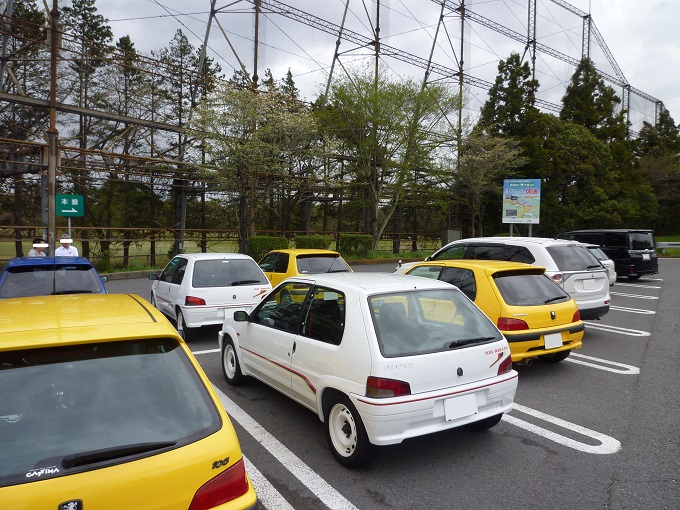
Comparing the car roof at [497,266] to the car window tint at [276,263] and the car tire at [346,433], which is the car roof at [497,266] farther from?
the car window tint at [276,263]

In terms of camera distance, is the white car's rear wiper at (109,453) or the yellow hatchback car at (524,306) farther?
the yellow hatchback car at (524,306)

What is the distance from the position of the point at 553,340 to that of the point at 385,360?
130 inches

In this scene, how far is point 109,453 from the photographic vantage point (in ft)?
6.41

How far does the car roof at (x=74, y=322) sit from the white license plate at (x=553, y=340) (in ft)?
15.7

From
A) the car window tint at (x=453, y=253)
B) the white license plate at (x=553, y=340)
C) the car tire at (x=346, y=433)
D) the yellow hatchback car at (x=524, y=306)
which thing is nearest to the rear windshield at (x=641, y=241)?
the car window tint at (x=453, y=253)

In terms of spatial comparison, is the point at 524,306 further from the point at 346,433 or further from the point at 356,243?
the point at 356,243

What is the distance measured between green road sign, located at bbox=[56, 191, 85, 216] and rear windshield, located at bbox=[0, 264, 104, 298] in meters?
7.30

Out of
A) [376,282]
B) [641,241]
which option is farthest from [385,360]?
[641,241]

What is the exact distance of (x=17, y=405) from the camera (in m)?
2.01

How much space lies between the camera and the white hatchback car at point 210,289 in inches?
305

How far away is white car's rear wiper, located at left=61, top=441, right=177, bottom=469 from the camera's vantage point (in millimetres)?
1894

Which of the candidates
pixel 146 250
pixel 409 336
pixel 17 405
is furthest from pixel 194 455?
pixel 146 250

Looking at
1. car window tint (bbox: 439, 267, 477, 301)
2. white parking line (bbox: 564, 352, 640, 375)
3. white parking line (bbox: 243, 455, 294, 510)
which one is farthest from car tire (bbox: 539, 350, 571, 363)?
white parking line (bbox: 243, 455, 294, 510)

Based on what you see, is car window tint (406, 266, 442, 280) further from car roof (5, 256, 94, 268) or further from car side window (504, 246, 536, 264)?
car roof (5, 256, 94, 268)
